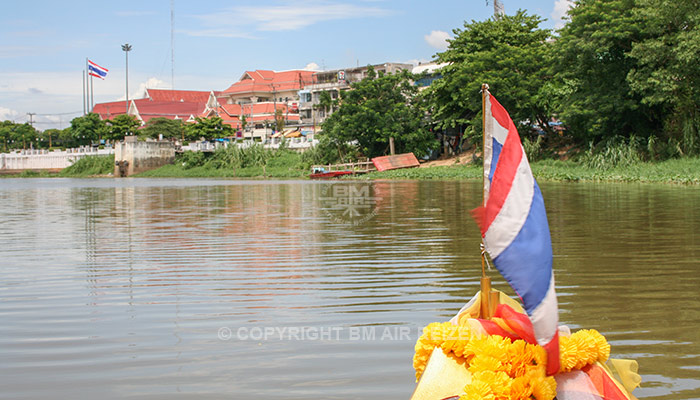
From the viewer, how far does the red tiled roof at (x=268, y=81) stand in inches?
3301

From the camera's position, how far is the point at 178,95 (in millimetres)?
93562

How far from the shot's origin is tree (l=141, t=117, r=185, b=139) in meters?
68.6

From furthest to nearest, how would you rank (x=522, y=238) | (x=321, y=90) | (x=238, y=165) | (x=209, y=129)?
(x=321, y=90) → (x=209, y=129) → (x=238, y=165) → (x=522, y=238)

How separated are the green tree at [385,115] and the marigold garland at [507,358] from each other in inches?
1625

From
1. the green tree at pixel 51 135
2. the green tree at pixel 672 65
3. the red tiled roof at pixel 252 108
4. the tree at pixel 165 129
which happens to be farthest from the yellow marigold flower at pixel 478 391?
the green tree at pixel 51 135

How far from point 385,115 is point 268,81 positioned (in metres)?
46.1

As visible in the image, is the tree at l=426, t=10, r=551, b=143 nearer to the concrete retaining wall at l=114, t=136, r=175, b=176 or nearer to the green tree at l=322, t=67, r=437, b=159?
the green tree at l=322, t=67, r=437, b=159

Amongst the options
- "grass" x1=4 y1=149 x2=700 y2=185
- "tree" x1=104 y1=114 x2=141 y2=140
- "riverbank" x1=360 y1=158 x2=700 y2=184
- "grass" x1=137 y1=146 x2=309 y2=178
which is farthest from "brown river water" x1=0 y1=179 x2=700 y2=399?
"tree" x1=104 y1=114 x2=141 y2=140

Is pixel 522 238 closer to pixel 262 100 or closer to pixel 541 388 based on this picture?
pixel 541 388

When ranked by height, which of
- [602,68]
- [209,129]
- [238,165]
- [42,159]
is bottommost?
[238,165]

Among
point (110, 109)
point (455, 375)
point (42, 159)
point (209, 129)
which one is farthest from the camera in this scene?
point (110, 109)

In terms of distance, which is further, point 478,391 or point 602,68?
point 602,68

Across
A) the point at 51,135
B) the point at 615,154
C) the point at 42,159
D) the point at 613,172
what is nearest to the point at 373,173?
the point at 615,154

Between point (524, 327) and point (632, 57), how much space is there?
2878 centimetres
